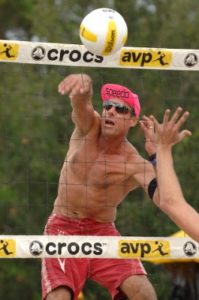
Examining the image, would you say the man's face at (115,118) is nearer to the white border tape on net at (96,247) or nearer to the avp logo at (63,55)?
the avp logo at (63,55)

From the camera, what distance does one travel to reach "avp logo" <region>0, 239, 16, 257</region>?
10141 millimetres

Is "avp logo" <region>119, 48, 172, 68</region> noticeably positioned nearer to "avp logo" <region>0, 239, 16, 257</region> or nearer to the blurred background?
"avp logo" <region>0, 239, 16, 257</region>

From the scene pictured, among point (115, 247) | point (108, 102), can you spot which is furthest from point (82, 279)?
point (108, 102)

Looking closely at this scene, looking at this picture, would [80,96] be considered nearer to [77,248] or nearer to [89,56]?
[89,56]

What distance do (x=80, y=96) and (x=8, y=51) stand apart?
609 millimetres

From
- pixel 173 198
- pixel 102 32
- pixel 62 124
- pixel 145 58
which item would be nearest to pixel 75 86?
pixel 102 32

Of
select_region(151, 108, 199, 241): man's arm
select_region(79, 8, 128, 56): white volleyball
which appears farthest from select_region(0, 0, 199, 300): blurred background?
select_region(151, 108, 199, 241): man's arm

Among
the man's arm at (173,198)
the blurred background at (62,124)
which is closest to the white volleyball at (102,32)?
the man's arm at (173,198)

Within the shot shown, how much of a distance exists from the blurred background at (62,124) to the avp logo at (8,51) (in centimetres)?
438

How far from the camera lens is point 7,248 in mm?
10172

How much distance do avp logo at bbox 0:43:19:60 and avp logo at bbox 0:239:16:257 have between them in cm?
130

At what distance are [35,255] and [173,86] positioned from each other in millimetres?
7779

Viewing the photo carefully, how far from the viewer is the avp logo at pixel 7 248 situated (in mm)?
10141

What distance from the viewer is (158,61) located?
34.7ft
